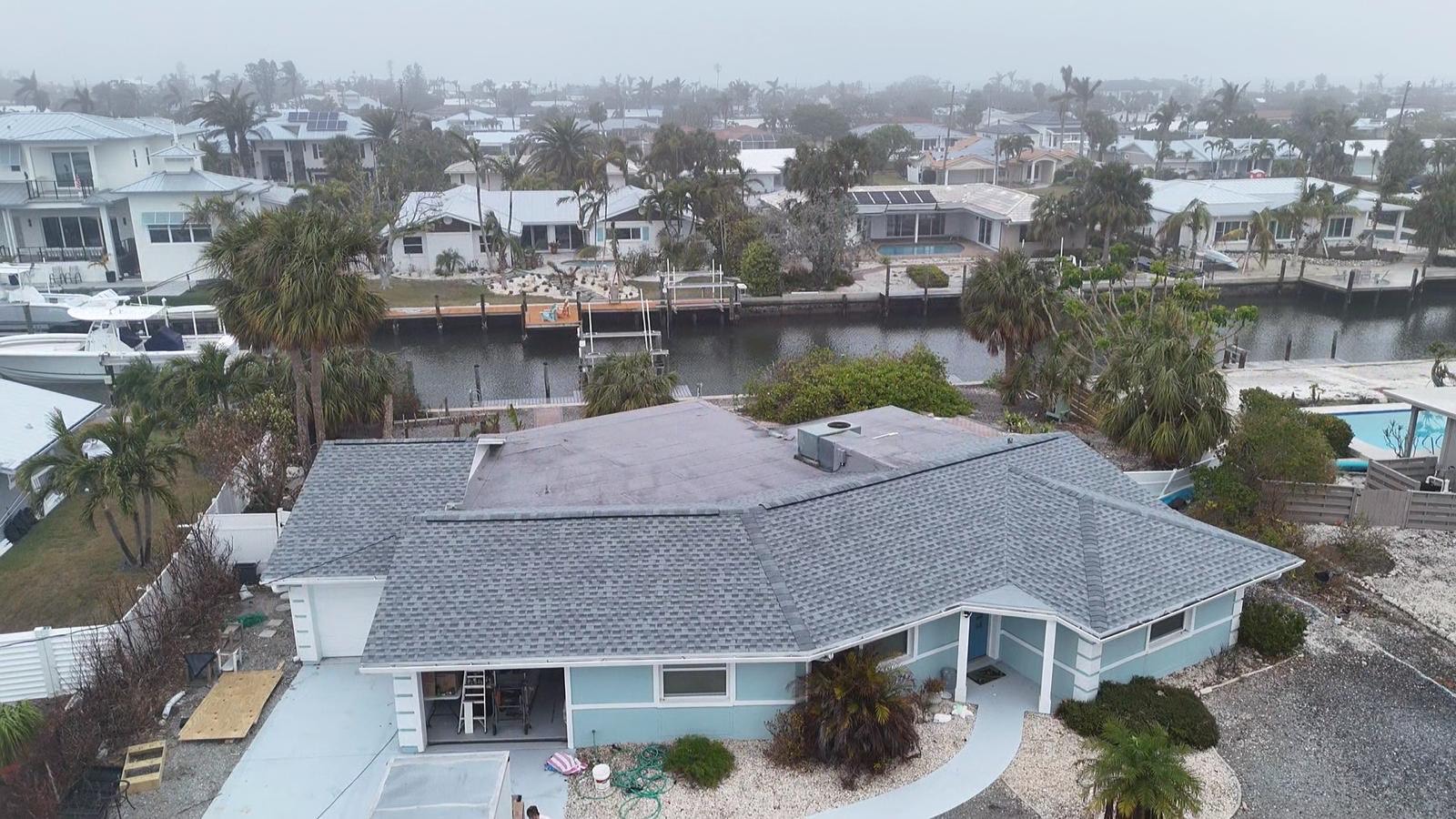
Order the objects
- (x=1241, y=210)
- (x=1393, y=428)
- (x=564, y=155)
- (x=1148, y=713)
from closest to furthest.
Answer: (x=1148, y=713)
(x=1393, y=428)
(x=1241, y=210)
(x=564, y=155)

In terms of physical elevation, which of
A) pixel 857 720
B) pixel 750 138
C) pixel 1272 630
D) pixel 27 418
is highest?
pixel 750 138

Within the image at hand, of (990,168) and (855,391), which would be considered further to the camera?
(990,168)

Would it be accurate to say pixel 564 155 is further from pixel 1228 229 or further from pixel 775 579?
pixel 775 579

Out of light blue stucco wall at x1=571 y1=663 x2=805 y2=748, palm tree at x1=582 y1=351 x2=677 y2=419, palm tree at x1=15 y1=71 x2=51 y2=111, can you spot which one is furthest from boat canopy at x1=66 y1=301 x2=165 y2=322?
palm tree at x1=15 y1=71 x2=51 y2=111

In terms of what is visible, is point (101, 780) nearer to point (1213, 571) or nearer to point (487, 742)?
point (487, 742)

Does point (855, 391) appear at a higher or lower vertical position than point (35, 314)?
higher

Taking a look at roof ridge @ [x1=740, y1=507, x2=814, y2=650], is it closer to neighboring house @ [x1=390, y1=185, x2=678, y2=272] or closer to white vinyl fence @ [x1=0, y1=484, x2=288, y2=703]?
white vinyl fence @ [x1=0, y1=484, x2=288, y2=703]

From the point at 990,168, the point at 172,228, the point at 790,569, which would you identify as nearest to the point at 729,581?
the point at 790,569
